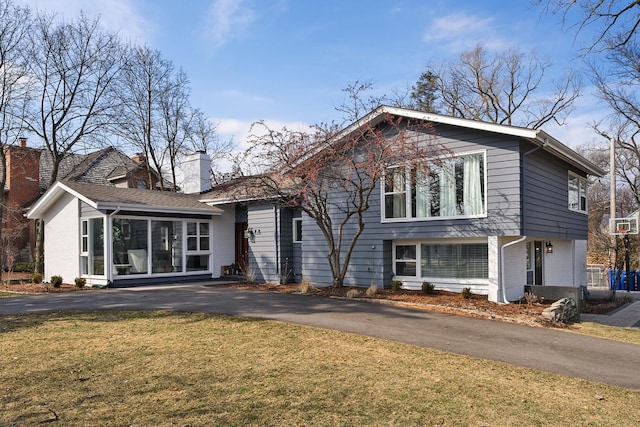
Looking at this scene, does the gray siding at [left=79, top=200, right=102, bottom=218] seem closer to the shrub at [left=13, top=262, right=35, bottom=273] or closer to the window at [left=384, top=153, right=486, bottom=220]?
the window at [left=384, top=153, right=486, bottom=220]

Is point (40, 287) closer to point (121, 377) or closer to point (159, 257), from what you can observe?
point (159, 257)

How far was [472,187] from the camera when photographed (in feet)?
40.9

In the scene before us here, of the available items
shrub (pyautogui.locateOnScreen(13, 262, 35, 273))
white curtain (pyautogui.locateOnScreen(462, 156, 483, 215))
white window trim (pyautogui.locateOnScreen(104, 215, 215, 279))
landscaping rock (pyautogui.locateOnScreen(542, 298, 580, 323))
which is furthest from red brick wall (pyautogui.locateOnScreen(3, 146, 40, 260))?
landscaping rock (pyautogui.locateOnScreen(542, 298, 580, 323))

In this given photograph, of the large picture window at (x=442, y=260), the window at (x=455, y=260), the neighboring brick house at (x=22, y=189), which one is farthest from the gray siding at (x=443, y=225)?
the neighboring brick house at (x=22, y=189)

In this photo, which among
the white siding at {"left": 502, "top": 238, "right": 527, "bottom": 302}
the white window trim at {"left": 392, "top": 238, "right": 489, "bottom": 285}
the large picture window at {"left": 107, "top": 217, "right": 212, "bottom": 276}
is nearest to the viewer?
the white siding at {"left": 502, "top": 238, "right": 527, "bottom": 302}

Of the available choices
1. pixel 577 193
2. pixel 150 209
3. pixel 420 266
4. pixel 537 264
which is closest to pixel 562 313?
pixel 420 266

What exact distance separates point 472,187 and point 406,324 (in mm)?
4923

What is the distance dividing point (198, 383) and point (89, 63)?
2039 cm

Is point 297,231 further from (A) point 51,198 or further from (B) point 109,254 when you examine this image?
(A) point 51,198

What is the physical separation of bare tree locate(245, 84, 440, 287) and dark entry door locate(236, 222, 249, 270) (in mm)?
4953

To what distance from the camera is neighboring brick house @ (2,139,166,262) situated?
2504 cm

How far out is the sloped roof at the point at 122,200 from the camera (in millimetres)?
15391

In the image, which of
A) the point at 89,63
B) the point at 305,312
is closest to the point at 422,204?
the point at 305,312

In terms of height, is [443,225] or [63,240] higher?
[443,225]
